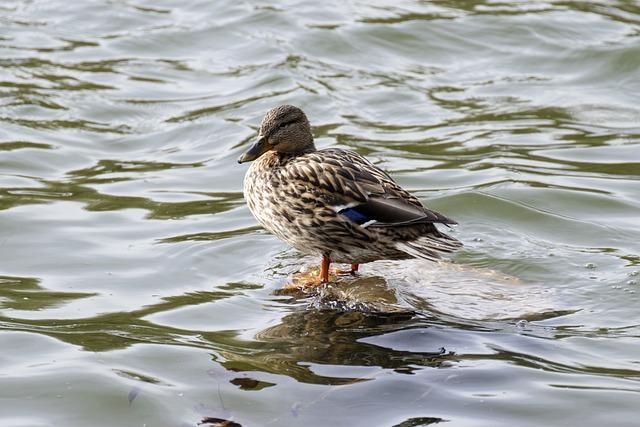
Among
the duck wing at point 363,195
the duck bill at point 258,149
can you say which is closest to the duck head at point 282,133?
the duck bill at point 258,149

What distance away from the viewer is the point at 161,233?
31.5 ft

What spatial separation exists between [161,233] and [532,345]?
3664 mm

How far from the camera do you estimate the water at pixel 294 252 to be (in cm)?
662

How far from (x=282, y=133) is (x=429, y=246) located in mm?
1491

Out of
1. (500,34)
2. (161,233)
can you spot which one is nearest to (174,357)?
(161,233)

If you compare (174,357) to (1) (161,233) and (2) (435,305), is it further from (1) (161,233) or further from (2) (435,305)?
(1) (161,233)

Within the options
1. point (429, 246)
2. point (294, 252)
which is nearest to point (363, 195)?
point (429, 246)

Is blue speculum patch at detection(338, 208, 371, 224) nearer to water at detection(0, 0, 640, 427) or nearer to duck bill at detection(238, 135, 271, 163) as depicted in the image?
water at detection(0, 0, 640, 427)

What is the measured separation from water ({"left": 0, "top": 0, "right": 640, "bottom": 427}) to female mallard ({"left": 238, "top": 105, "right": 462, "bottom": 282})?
35 cm

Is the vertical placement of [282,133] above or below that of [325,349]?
above

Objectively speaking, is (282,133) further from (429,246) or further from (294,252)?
→ (429,246)

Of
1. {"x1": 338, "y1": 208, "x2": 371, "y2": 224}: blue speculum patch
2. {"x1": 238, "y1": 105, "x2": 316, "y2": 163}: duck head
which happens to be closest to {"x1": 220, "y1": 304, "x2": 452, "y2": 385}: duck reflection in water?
{"x1": 338, "y1": 208, "x2": 371, "y2": 224}: blue speculum patch

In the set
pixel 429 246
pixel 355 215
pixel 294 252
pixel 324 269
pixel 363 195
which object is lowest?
pixel 294 252

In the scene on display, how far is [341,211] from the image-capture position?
7891 millimetres
